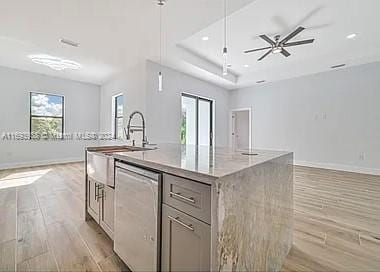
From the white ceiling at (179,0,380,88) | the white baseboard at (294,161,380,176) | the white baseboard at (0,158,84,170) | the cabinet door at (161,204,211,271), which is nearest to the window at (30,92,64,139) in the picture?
the white baseboard at (0,158,84,170)

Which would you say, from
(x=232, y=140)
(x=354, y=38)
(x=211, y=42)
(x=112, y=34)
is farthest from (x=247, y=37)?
(x=232, y=140)

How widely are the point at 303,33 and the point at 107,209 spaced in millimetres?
4593

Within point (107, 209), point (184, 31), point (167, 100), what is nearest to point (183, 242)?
point (107, 209)

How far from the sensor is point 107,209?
1835mm

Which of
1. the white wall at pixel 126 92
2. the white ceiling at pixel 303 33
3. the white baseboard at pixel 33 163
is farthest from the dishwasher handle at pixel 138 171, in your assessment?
the white baseboard at pixel 33 163

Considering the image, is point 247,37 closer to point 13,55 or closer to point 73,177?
point 73,177

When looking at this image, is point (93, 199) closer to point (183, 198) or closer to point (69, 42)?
point (183, 198)

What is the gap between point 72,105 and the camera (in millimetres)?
6895

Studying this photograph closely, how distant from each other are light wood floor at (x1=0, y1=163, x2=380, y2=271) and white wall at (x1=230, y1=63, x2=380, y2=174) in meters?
2.04

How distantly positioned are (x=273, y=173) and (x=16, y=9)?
4.14 meters

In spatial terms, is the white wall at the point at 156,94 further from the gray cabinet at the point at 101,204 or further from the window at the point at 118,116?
the gray cabinet at the point at 101,204

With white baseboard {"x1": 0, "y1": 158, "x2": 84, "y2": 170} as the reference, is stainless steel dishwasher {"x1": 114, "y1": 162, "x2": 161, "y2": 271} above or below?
above

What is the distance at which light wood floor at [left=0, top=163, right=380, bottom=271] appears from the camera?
1.57 meters

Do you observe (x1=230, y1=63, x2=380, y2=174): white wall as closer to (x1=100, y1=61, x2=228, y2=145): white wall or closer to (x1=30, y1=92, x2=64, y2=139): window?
(x1=100, y1=61, x2=228, y2=145): white wall
